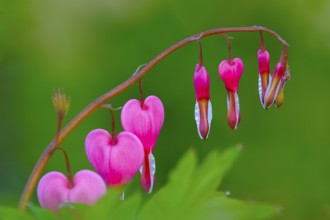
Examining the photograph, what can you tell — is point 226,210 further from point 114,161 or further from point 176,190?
point 114,161

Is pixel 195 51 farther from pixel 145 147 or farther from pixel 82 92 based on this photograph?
pixel 145 147

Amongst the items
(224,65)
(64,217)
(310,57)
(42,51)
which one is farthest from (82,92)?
(64,217)

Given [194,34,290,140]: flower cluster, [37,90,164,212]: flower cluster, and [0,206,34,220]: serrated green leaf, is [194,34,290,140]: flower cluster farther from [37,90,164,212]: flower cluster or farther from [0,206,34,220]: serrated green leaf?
[0,206,34,220]: serrated green leaf

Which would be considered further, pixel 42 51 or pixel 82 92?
pixel 42 51

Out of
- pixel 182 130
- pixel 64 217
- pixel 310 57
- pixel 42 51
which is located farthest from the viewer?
pixel 42 51

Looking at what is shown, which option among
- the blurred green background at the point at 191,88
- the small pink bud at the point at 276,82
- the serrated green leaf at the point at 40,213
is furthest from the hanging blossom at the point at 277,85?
the blurred green background at the point at 191,88

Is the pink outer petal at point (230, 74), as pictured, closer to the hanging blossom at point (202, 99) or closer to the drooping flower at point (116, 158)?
the hanging blossom at point (202, 99)
